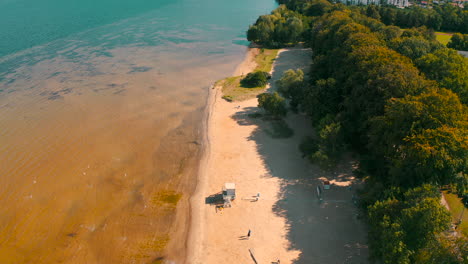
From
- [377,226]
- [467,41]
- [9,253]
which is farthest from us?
[467,41]

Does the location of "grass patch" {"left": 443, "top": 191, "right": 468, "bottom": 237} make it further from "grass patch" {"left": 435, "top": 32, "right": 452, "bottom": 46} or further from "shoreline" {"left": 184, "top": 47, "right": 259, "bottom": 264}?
"grass patch" {"left": 435, "top": 32, "right": 452, "bottom": 46}

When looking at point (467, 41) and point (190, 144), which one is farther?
point (467, 41)

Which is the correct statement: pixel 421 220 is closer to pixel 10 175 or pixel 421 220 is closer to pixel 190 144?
pixel 190 144

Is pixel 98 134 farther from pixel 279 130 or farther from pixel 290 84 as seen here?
pixel 290 84

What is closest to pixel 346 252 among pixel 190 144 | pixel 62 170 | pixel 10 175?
pixel 190 144

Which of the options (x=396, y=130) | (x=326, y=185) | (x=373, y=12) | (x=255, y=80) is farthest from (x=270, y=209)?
(x=373, y=12)

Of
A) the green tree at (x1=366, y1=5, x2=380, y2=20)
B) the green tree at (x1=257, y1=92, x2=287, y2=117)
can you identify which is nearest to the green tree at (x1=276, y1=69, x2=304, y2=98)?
the green tree at (x1=257, y1=92, x2=287, y2=117)
